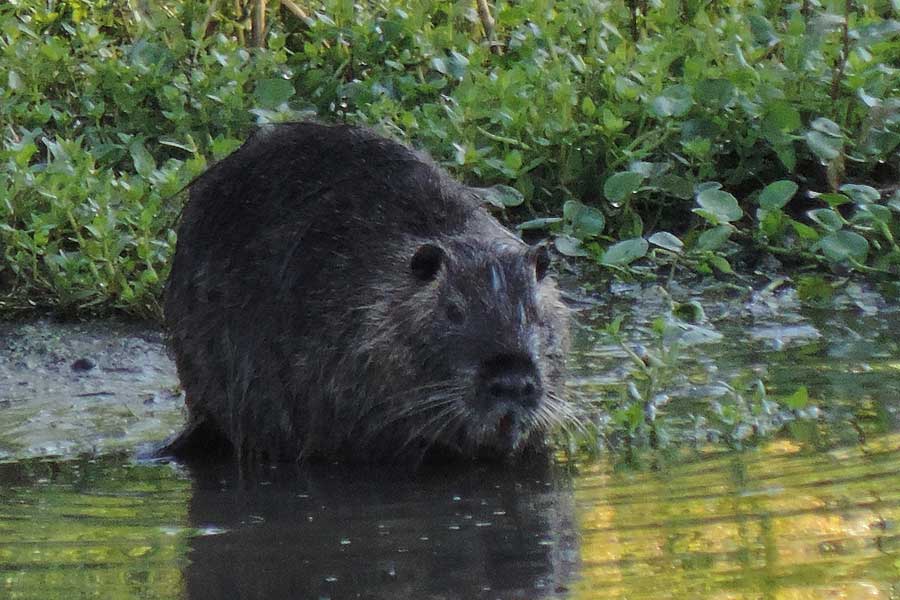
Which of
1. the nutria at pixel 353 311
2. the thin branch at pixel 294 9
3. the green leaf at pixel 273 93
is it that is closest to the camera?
the nutria at pixel 353 311

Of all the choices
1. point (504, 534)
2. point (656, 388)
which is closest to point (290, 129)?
point (656, 388)

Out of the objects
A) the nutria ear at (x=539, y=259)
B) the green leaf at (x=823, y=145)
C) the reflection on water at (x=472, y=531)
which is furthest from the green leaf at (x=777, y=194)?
the reflection on water at (x=472, y=531)

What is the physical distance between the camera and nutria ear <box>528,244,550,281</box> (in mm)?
4777

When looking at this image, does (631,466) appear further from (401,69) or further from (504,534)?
(401,69)

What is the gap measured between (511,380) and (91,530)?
3.61ft

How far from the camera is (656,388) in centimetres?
495

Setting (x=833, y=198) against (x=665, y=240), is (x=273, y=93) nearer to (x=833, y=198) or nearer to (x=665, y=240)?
(x=665, y=240)

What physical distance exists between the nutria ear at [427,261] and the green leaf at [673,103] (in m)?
2.26

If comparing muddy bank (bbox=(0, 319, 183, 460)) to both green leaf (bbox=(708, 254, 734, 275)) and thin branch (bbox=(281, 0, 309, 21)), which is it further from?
thin branch (bbox=(281, 0, 309, 21))

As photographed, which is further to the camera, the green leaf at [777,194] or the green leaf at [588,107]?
the green leaf at [588,107]

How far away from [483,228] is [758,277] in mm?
1976

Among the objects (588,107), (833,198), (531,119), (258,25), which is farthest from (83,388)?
(258,25)

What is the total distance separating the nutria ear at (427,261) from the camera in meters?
4.74

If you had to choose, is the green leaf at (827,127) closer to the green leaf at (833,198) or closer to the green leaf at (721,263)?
the green leaf at (833,198)
